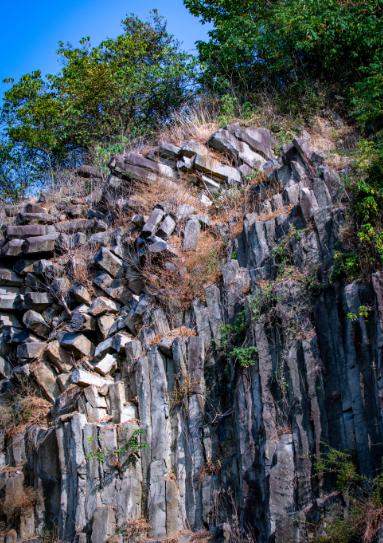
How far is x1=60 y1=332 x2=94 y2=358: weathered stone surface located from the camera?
1430cm

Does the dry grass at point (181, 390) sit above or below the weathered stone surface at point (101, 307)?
below

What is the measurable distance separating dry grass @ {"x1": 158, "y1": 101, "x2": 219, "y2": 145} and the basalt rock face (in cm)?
79

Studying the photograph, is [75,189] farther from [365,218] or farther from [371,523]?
[371,523]

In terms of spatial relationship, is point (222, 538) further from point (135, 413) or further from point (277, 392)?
point (135, 413)

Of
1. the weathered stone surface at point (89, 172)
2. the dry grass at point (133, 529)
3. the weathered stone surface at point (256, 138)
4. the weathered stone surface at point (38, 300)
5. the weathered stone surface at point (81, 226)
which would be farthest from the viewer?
the weathered stone surface at point (89, 172)

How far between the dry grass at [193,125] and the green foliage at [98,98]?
4.91 ft

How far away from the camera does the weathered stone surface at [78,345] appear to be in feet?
46.9

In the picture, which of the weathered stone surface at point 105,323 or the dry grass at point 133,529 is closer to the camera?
the dry grass at point 133,529

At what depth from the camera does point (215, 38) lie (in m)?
20.6

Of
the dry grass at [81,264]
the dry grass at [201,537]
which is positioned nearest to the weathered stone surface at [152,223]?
the dry grass at [81,264]

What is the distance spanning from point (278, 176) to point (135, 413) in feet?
18.6

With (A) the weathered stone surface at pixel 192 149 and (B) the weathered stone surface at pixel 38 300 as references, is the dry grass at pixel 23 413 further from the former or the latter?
(A) the weathered stone surface at pixel 192 149

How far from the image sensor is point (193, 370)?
12055 mm

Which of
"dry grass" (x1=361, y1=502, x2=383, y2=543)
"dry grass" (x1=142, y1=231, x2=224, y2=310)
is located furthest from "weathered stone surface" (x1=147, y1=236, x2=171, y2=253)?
"dry grass" (x1=361, y1=502, x2=383, y2=543)
